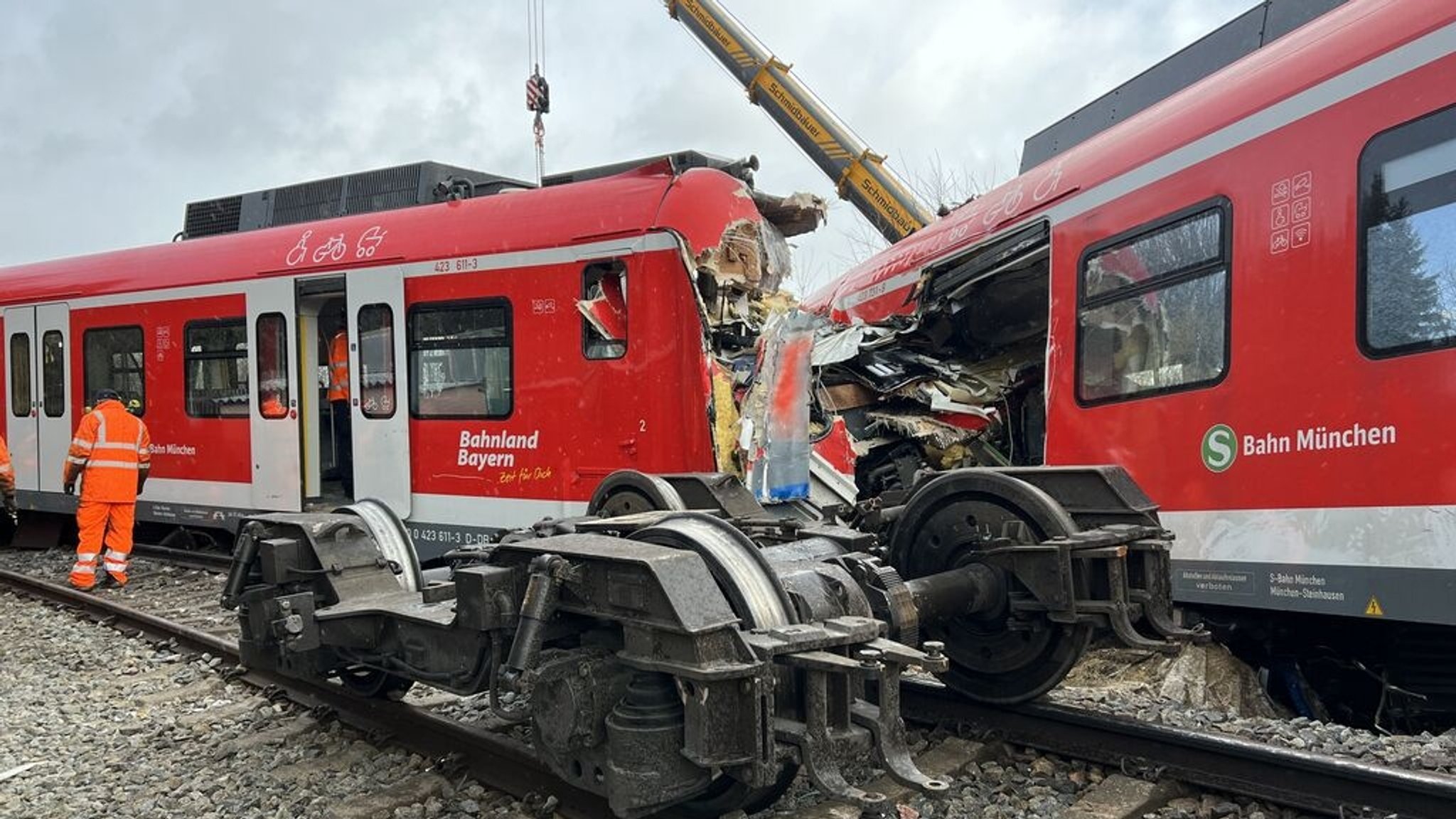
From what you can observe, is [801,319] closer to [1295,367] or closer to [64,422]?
[1295,367]

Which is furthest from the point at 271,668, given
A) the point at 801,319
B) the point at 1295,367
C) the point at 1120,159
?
the point at 1120,159

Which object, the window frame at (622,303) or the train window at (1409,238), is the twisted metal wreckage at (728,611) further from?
the window frame at (622,303)

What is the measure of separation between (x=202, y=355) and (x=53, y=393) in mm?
2659

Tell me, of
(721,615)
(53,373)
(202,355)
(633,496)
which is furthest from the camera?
(53,373)

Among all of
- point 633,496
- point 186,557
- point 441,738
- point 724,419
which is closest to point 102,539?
point 186,557

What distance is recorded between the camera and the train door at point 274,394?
27.2 feet

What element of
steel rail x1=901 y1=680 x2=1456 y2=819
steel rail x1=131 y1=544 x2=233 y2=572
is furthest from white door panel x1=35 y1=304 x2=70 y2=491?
steel rail x1=901 y1=680 x2=1456 y2=819

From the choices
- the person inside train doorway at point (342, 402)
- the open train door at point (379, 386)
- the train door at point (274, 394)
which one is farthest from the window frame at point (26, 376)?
the open train door at point (379, 386)

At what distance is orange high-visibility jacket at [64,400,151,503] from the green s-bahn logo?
8.22 meters

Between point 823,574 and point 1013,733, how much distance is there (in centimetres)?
135

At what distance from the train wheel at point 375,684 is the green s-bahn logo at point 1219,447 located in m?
3.92

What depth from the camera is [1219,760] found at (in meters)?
3.32

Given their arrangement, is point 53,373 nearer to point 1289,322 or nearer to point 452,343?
point 452,343

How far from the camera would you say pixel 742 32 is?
18359 mm
